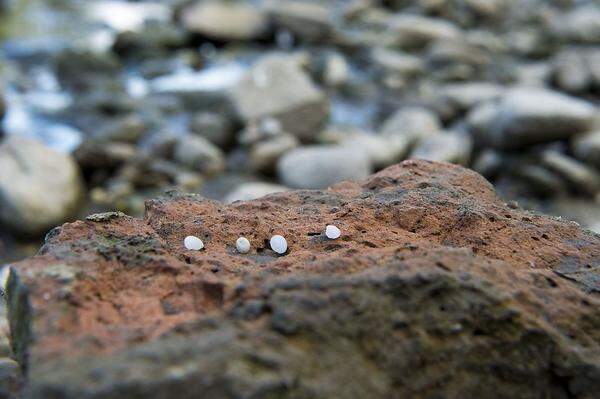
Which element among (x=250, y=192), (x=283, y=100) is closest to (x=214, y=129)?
(x=283, y=100)

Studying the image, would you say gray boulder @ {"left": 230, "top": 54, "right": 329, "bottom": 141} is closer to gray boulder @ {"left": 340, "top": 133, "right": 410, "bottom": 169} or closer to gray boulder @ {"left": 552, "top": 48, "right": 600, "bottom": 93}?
gray boulder @ {"left": 340, "top": 133, "right": 410, "bottom": 169}

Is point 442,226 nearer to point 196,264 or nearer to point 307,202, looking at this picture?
point 307,202

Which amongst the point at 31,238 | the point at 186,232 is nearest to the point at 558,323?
the point at 186,232

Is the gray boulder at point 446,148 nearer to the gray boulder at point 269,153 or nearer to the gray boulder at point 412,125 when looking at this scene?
the gray boulder at point 412,125

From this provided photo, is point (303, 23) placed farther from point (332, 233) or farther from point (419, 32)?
point (332, 233)

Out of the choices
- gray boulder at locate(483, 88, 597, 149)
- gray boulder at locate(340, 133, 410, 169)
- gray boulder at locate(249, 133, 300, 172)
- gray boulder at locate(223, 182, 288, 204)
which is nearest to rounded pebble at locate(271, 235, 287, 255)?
gray boulder at locate(223, 182, 288, 204)

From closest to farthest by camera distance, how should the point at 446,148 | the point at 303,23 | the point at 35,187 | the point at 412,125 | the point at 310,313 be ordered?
the point at 310,313
the point at 35,187
the point at 446,148
the point at 412,125
the point at 303,23

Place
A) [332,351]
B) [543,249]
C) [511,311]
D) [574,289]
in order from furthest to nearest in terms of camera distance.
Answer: [543,249], [574,289], [511,311], [332,351]

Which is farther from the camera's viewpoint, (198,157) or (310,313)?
(198,157)
